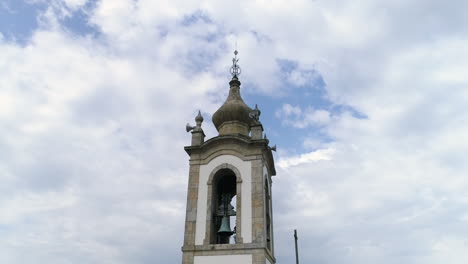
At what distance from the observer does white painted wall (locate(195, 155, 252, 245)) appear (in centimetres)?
1423

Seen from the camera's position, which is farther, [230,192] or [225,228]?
[230,192]

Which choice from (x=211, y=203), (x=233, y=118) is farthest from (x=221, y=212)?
(x=233, y=118)

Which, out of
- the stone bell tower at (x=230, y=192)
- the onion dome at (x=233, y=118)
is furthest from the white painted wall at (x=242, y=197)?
the onion dome at (x=233, y=118)

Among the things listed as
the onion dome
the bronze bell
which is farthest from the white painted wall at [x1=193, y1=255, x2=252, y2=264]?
the onion dome

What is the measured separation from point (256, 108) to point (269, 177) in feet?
9.20

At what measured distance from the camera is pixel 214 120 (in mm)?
17453

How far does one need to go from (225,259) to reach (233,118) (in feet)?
18.4

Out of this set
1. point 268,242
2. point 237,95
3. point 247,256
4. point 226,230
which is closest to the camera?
point 247,256

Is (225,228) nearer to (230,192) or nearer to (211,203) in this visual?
(211,203)

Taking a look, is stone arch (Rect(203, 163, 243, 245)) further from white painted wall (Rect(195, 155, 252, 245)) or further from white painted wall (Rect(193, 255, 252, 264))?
white painted wall (Rect(193, 255, 252, 264))

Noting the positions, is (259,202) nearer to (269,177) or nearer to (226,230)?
(226,230)

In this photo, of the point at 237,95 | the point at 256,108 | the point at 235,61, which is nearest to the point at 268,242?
the point at 256,108

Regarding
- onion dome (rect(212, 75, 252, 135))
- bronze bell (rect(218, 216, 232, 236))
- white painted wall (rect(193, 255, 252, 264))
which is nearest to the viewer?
white painted wall (rect(193, 255, 252, 264))

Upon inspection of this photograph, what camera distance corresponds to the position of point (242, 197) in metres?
14.7
